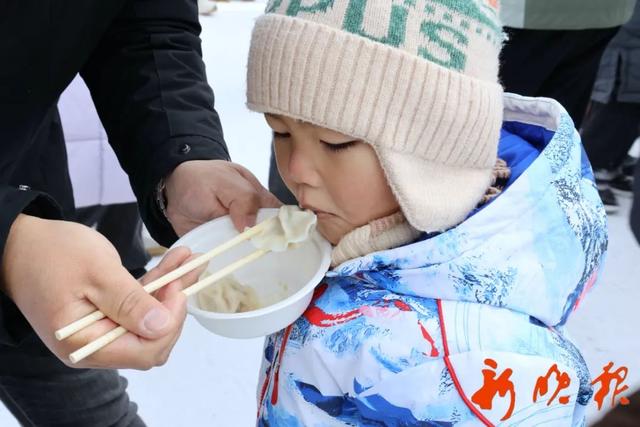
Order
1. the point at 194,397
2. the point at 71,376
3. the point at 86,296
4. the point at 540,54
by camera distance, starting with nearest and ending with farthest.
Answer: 1. the point at 86,296
2. the point at 71,376
3. the point at 194,397
4. the point at 540,54

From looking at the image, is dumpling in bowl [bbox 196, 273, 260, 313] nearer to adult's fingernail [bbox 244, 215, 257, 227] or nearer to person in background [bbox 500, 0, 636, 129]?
adult's fingernail [bbox 244, 215, 257, 227]

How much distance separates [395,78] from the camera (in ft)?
2.12

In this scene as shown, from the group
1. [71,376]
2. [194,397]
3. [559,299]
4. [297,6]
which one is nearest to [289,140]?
[297,6]

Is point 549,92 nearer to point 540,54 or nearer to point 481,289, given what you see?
point 540,54

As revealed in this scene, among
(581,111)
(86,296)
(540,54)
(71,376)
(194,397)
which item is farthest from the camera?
(581,111)

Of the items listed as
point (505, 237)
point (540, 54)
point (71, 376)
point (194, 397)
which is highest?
point (505, 237)

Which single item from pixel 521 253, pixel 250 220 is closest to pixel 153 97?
pixel 250 220

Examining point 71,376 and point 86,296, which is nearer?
point 86,296

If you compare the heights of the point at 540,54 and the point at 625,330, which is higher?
the point at 540,54

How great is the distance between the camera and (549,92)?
1863mm

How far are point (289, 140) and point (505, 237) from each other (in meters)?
0.27

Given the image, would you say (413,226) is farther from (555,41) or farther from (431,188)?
(555,41)

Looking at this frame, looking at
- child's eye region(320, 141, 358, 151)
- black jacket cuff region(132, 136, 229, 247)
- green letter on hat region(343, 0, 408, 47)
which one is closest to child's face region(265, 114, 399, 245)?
child's eye region(320, 141, 358, 151)

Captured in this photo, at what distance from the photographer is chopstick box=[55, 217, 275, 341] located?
A: 1.82 feet
